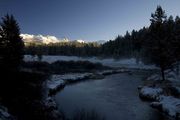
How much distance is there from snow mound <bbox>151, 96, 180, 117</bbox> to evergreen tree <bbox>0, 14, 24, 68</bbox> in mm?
21388

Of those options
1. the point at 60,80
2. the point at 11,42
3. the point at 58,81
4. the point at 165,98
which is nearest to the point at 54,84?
Result: the point at 58,81

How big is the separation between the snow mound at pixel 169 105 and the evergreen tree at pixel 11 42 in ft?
70.2

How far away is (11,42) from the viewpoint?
3594 centimetres

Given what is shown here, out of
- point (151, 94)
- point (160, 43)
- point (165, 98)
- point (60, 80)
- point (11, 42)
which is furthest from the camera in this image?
point (60, 80)

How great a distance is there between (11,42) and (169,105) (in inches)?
1005

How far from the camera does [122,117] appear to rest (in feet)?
73.6

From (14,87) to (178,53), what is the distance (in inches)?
1356

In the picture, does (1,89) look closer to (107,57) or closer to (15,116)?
(15,116)

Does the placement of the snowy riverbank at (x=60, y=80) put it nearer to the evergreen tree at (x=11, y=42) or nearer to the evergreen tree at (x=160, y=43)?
the evergreen tree at (x=11, y=42)

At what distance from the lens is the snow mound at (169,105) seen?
21727 millimetres

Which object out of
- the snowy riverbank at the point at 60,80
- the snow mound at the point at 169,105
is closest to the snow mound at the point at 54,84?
the snowy riverbank at the point at 60,80

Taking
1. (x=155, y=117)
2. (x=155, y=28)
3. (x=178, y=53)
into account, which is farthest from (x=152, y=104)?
(x=178, y=53)

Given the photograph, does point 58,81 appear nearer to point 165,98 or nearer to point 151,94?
point 151,94

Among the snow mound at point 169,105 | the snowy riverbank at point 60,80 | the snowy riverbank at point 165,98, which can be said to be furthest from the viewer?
the snowy riverbank at point 60,80
